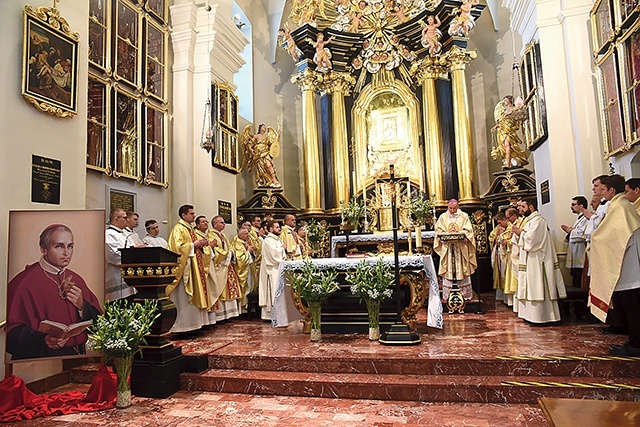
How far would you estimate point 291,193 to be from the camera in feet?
45.5

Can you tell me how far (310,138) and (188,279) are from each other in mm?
7134

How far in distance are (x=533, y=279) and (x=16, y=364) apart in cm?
625

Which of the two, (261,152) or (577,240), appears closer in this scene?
(577,240)

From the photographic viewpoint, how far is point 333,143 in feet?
42.4

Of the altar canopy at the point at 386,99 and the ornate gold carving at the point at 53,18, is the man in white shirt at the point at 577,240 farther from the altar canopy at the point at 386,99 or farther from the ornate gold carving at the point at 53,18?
the ornate gold carving at the point at 53,18

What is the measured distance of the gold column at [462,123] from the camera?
37.9 ft

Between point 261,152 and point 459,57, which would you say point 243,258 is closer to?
point 261,152

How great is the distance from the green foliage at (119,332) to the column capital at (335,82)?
9978 millimetres

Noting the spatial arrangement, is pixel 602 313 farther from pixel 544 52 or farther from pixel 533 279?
pixel 544 52

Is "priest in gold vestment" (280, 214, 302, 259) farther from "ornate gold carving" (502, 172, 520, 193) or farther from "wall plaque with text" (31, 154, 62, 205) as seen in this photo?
"ornate gold carving" (502, 172, 520, 193)

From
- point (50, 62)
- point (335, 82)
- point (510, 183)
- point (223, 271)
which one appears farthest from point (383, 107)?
point (50, 62)

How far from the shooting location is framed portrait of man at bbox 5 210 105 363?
4293mm

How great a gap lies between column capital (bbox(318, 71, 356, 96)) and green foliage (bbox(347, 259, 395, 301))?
333 inches

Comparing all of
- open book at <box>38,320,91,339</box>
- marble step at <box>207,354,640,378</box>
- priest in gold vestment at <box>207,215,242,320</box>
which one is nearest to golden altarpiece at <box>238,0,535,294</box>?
priest in gold vestment at <box>207,215,242,320</box>
